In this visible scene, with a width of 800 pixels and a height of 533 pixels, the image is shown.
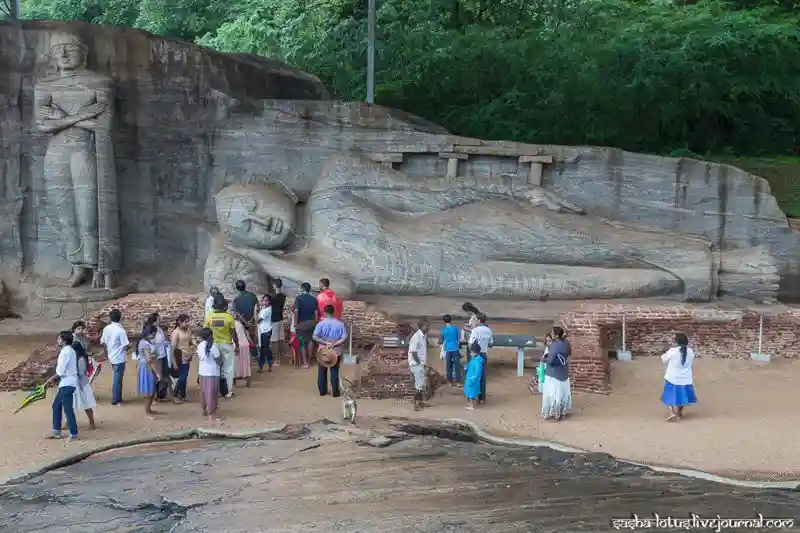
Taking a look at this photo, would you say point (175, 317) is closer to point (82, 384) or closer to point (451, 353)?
point (82, 384)

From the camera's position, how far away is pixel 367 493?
493cm

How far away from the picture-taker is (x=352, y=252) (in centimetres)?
1097

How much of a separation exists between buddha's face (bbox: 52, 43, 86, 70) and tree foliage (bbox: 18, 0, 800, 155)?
6761 mm

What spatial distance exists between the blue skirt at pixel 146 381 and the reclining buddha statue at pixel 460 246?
9.63 feet

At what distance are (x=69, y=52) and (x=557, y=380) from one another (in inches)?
315

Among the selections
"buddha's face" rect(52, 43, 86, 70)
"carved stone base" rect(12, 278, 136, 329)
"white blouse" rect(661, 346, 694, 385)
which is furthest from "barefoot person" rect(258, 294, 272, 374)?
"buddha's face" rect(52, 43, 86, 70)

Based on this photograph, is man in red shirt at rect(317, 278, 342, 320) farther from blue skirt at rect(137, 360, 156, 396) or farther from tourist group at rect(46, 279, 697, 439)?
blue skirt at rect(137, 360, 156, 396)

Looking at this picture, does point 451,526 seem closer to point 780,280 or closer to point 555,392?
point 555,392

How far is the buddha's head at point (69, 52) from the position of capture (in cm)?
1154

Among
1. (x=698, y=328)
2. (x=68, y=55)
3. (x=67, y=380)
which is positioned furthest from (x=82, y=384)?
(x=698, y=328)

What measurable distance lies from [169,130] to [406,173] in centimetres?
349

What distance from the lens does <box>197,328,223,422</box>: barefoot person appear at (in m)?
7.77

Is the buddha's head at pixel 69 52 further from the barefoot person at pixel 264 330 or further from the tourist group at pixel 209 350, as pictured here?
the barefoot person at pixel 264 330

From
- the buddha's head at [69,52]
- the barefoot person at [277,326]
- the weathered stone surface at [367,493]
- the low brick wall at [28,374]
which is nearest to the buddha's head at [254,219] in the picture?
the barefoot person at [277,326]
